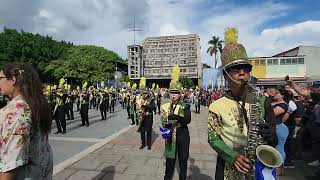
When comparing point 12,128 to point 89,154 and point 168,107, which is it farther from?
→ point 89,154

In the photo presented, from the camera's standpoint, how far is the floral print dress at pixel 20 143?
7.96ft

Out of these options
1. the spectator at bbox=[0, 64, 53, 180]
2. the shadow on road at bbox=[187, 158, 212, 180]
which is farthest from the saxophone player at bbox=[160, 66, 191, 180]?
the spectator at bbox=[0, 64, 53, 180]

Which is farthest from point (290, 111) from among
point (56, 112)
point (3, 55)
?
point (3, 55)

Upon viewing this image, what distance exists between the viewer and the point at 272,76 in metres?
43.9

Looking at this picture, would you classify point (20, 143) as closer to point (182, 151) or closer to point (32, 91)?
point (32, 91)

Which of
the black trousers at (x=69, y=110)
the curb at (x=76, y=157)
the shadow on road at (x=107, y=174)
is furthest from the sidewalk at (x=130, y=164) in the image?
the black trousers at (x=69, y=110)

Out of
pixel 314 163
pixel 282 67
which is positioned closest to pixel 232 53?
pixel 314 163

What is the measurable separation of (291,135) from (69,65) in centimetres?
5156

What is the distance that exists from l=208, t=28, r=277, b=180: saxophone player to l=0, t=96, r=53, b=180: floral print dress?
1.37 metres

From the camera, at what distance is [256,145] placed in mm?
2463

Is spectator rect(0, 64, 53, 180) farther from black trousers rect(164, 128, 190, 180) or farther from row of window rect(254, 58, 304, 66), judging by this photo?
row of window rect(254, 58, 304, 66)

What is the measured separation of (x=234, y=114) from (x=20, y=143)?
1.62 m

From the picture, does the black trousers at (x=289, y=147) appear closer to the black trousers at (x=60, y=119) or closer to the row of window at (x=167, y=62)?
the black trousers at (x=60, y=119)

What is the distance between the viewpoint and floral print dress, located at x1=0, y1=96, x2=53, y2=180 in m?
2.43
